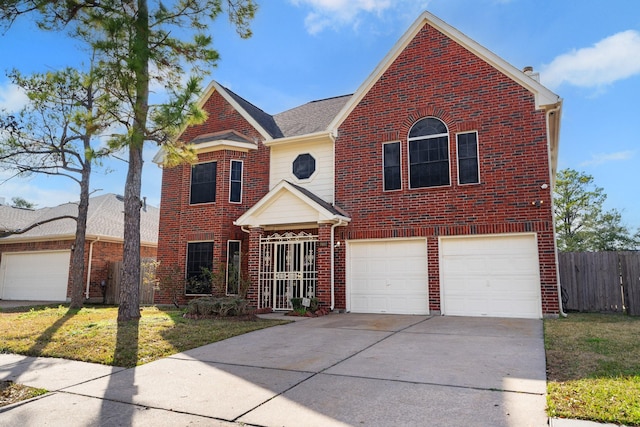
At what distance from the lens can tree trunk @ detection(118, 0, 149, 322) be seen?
9.98 meters

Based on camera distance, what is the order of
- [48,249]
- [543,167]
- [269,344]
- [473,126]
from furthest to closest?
[48,249] < [473,126] < [543,167] < [269,344]

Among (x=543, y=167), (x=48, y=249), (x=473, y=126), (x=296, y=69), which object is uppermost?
(x=296, y=69)

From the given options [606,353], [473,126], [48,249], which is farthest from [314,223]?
[48,249]

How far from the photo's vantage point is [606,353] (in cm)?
612

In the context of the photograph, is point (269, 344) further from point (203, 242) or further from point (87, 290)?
point (87, 290)

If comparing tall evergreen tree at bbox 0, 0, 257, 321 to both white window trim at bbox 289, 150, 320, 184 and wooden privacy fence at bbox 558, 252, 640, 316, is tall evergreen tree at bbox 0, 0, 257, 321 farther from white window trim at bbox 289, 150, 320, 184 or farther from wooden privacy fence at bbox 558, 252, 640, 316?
wooden privacy fence at bbox 558, 252, 640, 316

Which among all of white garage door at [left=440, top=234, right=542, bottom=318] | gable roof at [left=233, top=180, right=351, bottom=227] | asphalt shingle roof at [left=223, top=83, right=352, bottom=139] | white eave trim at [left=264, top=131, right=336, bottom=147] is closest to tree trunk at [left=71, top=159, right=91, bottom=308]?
gable roof at [left=233, top=180, right=351, bottom=227]

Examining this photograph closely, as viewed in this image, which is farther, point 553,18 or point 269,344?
point 553,18

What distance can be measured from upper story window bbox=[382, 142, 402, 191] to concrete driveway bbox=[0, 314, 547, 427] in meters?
5.72

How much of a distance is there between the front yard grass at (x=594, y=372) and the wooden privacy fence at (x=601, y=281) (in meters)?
3.11

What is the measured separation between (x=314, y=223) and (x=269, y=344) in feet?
19.8

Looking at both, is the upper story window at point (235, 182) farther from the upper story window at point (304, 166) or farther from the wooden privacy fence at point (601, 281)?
the wooden privacy fence at point (601, 281)

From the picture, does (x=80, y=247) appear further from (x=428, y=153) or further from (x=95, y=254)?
(x=428, y=153)

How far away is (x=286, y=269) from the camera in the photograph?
13.4 metres
